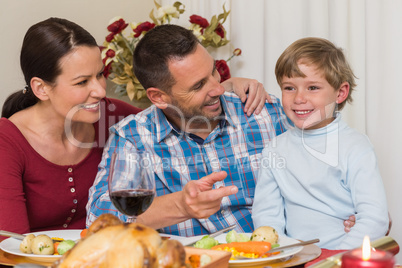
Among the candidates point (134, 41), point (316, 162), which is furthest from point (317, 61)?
point (134, 41)

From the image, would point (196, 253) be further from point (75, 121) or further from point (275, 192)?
point (75, 121)

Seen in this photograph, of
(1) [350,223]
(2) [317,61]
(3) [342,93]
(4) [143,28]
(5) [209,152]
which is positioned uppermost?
(4) [143,28]

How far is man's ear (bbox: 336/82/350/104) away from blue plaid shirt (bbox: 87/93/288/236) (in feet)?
1.12

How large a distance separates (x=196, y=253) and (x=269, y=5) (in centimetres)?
204

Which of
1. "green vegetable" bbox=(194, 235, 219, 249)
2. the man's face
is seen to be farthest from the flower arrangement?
"green vegetable" bbox=(194, 235, 219, 249)

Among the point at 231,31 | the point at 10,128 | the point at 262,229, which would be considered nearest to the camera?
the point at 262,229

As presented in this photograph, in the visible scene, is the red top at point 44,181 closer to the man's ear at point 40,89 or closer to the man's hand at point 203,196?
the man's ear at point 40,89

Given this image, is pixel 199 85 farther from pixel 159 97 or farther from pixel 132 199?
pixel 132 199

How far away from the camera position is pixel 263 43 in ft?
8.97

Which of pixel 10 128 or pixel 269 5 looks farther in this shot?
pixel 269 5

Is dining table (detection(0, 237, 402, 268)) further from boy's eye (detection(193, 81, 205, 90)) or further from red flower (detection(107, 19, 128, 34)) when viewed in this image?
red flower (detection(107, 19, 128, 34))

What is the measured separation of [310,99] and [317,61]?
131 millimetres

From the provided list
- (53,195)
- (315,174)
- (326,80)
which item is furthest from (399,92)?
(53,195)

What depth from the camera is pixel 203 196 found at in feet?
4.18
